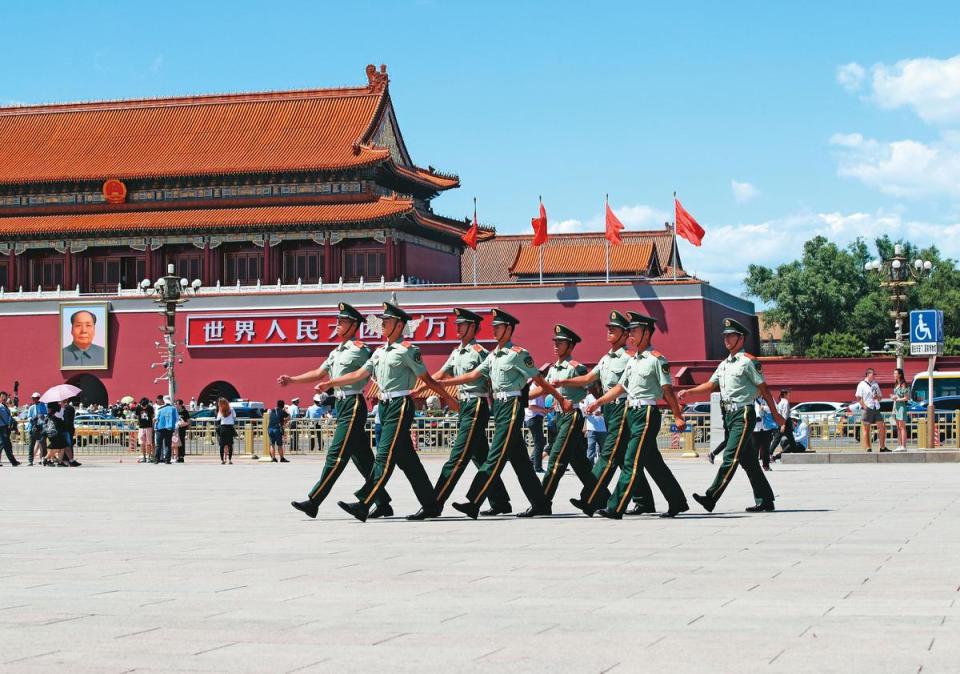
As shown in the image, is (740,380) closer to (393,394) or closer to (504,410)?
(504,410)

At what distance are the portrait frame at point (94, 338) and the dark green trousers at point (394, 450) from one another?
118ft

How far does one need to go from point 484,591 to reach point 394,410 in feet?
13.6

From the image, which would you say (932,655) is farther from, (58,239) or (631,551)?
(58,239)

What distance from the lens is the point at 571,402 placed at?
11.9 meters

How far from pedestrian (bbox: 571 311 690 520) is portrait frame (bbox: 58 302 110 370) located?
36440mm

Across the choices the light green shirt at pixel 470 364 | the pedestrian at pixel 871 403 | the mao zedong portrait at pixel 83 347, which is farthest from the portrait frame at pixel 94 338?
the light green shirt at pixel 470 364

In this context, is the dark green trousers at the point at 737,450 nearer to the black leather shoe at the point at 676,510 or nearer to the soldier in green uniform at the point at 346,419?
the black leather shoe at the point at 676,510

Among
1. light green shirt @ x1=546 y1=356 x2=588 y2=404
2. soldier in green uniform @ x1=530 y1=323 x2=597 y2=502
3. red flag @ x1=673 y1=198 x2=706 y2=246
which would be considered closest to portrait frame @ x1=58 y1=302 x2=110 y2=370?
red flag @ x1=673 y1=198 x2=706 y2=246

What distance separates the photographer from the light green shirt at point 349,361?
11398 millimetres

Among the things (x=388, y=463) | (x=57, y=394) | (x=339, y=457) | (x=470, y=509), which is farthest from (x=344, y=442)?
(x=57, y=394)

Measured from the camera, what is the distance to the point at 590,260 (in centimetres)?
5738

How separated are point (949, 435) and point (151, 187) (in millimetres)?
28070

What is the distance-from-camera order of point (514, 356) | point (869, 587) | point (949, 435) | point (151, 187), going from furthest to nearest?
point (151, 187) → point (949, 435) → point (514, 356) → point (869, 587)

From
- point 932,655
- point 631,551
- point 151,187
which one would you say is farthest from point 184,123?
point 932,655
